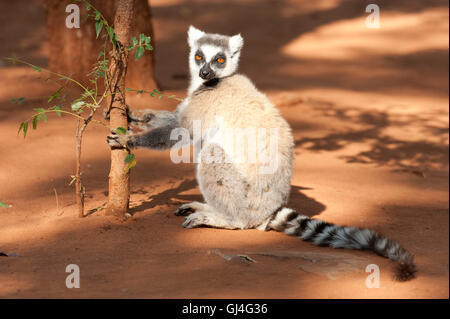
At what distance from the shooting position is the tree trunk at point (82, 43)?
805cm

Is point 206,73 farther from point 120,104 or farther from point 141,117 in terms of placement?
point 120,104

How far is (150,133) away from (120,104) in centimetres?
35

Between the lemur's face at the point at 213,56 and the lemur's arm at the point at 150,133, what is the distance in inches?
18.5

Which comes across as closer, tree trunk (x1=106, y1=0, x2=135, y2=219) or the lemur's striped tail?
the lemur's striped tail

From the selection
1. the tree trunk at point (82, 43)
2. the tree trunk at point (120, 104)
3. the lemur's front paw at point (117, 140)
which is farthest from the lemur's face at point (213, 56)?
the tree trunk at point (82, 43)

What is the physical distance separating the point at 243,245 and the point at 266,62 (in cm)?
838

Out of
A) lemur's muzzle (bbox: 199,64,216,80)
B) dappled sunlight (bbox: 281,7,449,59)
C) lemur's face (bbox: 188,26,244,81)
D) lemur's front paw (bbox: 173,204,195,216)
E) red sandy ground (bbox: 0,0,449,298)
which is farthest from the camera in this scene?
dappled sunlight (bbox: 281,7,449,59)

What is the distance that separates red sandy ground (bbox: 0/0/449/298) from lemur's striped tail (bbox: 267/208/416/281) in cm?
7

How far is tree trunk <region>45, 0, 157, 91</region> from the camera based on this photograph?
8.05 meters

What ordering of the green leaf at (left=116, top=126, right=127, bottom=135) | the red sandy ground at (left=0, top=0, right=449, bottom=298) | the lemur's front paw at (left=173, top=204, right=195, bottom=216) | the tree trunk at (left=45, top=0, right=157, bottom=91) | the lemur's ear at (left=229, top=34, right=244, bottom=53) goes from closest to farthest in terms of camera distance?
the red sandy ground at (left=0, top=0, right=449, bottom=298) → the green leaf at (left=116, top=126, right=127, bottom=135) → the lemur's front paw at (left=173, top=204, right=195, bottom=216) → the lemur's ear at (left=229, top=34, right=244, bottom=53) → the tree trunk at (left=45, top=0, right=157, bottom=91)

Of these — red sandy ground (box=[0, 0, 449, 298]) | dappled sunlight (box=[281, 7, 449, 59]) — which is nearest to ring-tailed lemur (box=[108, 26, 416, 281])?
red sandy ground (box=[0, 0, 449, 298])

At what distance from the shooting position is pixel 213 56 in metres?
5.16

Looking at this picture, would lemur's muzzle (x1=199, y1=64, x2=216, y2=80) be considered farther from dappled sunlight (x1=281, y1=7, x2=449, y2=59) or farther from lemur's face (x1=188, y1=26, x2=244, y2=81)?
dappled sunlight (x1=281, y1=7, x2=449, y2=59)

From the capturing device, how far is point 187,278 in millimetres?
3559
